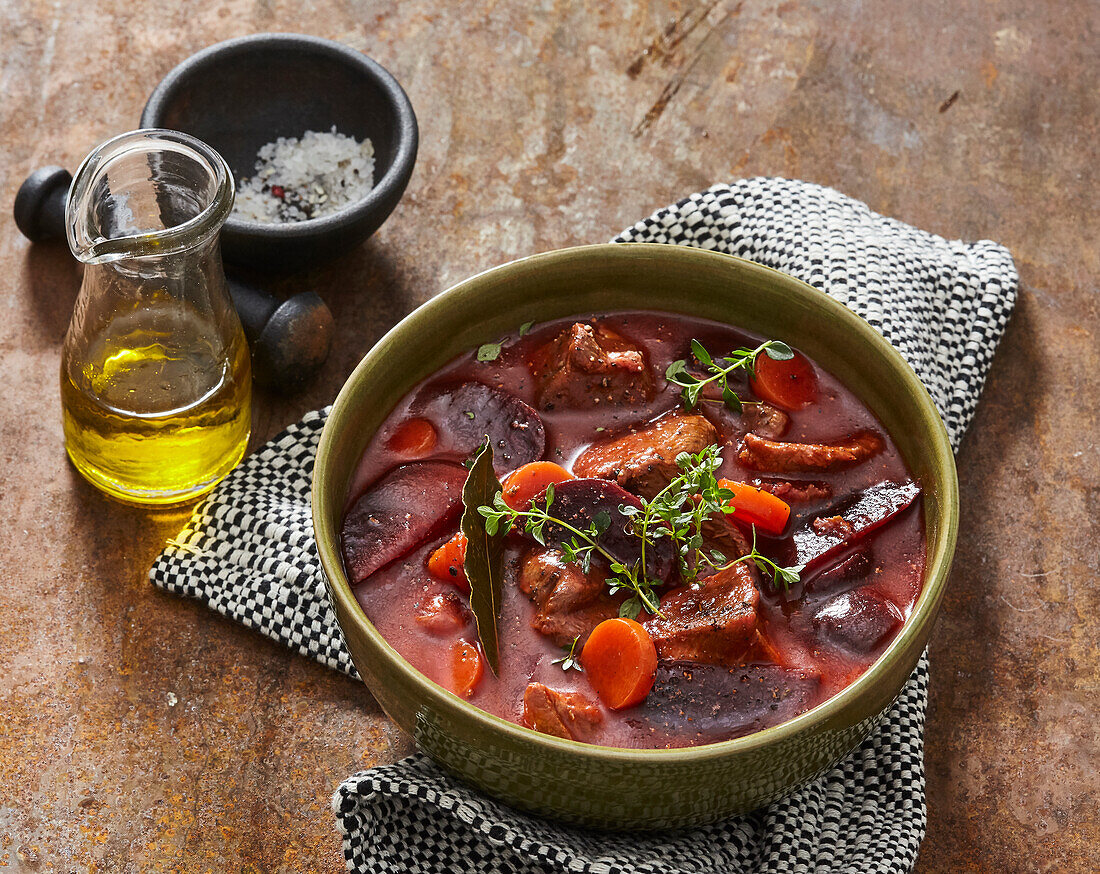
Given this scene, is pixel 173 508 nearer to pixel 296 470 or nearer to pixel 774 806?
pixel 296 470

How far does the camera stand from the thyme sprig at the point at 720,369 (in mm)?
2133

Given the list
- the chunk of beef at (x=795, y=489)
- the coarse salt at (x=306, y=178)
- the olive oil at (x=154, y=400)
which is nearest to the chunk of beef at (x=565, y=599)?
the chunk of beef at (x=795, y=489)

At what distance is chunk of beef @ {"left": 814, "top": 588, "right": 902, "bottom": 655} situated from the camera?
1.88 m

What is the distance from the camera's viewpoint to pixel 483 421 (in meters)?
2.13

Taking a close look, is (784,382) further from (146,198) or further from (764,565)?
(146,198)

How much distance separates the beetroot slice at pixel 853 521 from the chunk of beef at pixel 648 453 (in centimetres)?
22

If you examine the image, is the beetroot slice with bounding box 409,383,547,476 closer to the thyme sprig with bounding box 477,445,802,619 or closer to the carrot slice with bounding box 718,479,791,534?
the thyme sprig with bounding box 477,445,802,619

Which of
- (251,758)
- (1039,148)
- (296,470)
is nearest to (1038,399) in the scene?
(1039,148)

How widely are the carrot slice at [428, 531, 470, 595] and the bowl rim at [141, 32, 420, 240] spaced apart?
85 centimetres

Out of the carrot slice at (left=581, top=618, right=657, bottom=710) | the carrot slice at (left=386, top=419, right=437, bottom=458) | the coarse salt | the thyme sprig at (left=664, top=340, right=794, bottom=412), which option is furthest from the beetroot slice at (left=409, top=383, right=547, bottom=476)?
the coarse salt

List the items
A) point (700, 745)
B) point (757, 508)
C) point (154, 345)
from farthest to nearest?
point (154, 345)
point (757, 508)
point (700, 745)

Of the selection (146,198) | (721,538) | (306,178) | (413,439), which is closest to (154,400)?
(146,198)

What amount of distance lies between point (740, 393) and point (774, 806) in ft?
2.27

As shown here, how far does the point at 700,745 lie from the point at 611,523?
36 centimetres
